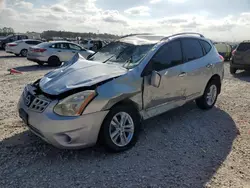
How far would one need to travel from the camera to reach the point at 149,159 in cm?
340

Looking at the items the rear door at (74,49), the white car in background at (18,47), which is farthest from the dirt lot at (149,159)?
the white car in background at (18,47)

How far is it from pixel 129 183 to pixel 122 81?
4.44ft

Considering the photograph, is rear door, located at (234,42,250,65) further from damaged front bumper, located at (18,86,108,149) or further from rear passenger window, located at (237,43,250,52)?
damaged front bumper, located at (18,86,108,149)

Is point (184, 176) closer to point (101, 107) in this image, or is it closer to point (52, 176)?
point (101, 107)

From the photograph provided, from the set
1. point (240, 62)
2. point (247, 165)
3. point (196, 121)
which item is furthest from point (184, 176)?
point (240, 62)

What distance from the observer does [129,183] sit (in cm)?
286

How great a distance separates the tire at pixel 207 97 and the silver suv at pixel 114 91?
47 cm

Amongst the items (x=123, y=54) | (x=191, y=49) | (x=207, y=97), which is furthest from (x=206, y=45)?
(x=123, y=54)

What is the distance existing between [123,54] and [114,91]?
116 centimetres

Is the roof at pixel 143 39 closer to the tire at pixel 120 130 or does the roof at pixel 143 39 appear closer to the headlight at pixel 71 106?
the tire at pixel 120 130

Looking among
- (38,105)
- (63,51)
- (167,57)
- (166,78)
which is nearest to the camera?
(38,105)

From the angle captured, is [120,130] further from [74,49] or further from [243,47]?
[74,49]

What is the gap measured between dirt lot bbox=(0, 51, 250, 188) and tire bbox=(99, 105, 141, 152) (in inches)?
5.3

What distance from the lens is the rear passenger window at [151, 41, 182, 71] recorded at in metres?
3.97
